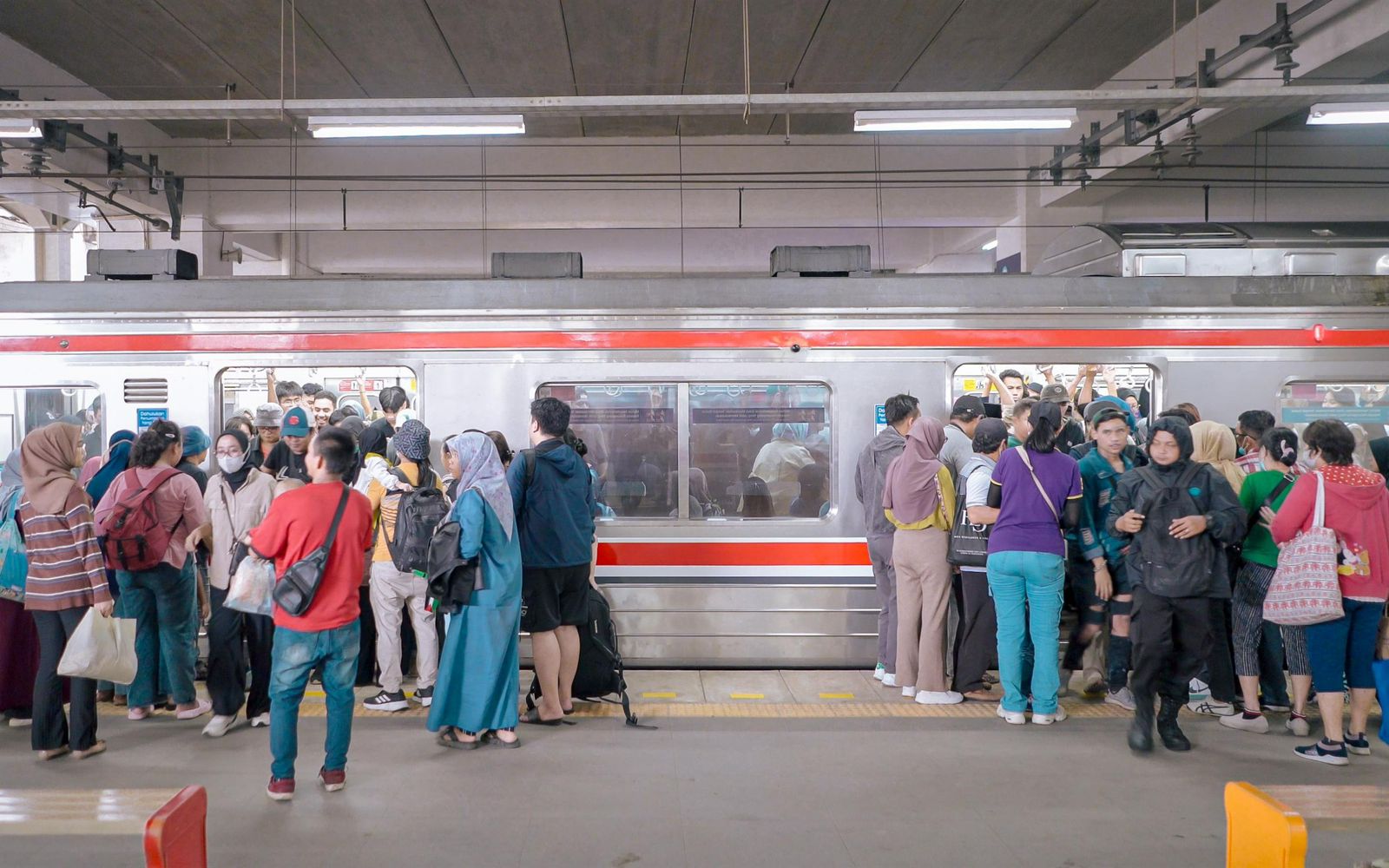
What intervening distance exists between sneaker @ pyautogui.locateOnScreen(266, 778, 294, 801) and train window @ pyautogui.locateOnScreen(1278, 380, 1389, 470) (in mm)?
6486

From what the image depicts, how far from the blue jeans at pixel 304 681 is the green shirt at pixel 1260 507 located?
15.5 feet

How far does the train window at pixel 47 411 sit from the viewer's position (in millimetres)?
6535

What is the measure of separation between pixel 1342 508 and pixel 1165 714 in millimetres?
Answer: 1392

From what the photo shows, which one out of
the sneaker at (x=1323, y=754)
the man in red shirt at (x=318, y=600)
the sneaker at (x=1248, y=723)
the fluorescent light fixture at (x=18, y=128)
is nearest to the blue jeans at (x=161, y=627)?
the man in red shirt at (x=318, y=600)

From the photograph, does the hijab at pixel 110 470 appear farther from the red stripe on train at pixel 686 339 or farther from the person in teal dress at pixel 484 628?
the person in teal dress at pixel 484 628

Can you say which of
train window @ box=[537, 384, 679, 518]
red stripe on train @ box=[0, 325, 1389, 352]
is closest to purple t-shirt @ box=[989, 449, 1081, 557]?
red stripe on train @ box=[0, 325, 1389, 352]

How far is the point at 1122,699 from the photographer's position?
5973mm

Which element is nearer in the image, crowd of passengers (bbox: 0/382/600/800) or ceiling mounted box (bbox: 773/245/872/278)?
crowd of passengers (bbox: 0/382/600/800)

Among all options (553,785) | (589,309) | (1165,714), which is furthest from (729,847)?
(589,309)

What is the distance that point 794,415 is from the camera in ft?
21.7

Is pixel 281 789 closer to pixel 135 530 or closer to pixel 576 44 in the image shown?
pixel 135 530

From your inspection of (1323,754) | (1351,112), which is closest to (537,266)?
(1323,754)

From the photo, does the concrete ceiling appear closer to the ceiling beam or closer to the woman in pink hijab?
the ceiling beam

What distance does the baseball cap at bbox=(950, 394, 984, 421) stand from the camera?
6316 millimetres
